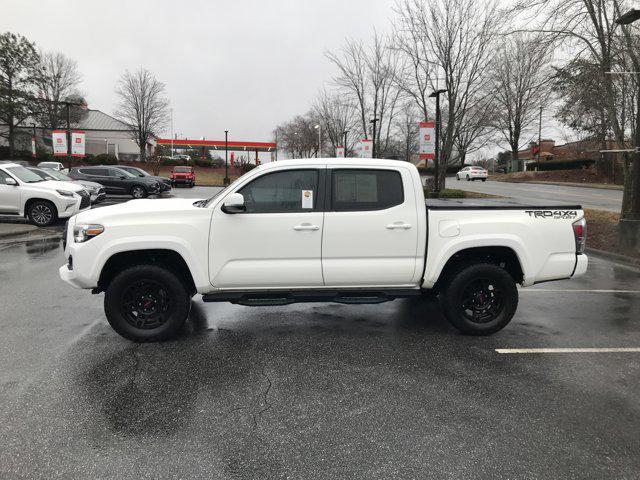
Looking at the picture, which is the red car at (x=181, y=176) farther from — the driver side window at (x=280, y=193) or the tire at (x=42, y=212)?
the driver side window at (x=280, y=193)

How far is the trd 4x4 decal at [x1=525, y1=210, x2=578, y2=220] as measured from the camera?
4.82 metres

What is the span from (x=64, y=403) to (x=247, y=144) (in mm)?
62547

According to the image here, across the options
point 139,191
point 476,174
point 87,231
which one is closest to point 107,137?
point 139,191

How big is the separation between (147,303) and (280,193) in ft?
5.88

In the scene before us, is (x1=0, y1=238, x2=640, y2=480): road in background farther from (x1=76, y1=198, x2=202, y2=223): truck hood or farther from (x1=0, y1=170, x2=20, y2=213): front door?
(x1=0, y1=170, x2=20, y2=213): front door

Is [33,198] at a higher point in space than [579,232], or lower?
higher

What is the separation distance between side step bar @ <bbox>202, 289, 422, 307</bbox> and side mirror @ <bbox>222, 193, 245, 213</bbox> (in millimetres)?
865

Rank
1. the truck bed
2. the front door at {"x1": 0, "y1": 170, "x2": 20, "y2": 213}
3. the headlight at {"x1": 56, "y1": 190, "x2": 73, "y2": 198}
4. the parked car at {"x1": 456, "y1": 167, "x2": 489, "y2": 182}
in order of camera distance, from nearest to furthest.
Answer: the truck bed → the front door at {"x1": 0, "y1": 170, "x2": 20, "y2": 213} → the headlight at {"x1": 56, "y1": 190, "x2": 73, "y2": 198} → the parked car at {"x1": 456, "y1": 167, "x2": 489, "y2": 182}

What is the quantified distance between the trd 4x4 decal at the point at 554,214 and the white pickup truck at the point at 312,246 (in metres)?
0.01

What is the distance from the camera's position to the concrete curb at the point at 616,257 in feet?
30.9

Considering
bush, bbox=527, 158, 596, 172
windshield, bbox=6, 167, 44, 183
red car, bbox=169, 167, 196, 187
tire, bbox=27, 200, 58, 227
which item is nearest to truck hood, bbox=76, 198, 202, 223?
tire, bbox=27, 200, 58, 227

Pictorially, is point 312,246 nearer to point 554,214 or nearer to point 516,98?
point 554,214

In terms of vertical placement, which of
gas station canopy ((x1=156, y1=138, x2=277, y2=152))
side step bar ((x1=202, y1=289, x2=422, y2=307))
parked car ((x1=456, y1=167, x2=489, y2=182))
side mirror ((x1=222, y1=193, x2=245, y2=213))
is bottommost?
side step bar ((x1=202, y1=289, x2=422, y2=307))

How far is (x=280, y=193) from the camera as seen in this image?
4.62 m
